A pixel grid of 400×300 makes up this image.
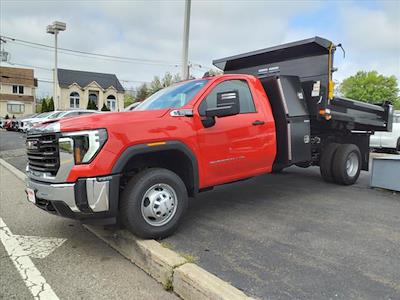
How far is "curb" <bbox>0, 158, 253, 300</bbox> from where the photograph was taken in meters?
3.07

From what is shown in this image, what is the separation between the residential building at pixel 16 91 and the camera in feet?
188

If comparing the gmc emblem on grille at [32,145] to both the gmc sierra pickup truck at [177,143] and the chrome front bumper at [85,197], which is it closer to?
the gmc sierra pickup truck at [177,143]

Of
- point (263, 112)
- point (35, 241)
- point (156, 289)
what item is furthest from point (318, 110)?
point (35, 241)

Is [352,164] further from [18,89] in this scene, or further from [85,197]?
[18,89]

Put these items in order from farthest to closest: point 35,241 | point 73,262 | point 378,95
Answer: point 378,95 < point 35,241 < point 73,262

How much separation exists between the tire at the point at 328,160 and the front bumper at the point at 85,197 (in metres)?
4.85

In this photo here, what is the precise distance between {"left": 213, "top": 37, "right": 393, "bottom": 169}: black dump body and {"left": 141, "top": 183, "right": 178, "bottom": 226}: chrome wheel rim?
2287 mm

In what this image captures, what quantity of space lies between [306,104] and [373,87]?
76.0 m

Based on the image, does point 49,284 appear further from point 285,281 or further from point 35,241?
point 285,281

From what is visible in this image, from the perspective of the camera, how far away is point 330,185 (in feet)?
24.8

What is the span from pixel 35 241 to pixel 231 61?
513 centimetres

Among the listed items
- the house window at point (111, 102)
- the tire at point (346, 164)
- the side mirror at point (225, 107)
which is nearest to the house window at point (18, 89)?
the house window at point (111, 102)

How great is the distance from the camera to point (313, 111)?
6543 mm

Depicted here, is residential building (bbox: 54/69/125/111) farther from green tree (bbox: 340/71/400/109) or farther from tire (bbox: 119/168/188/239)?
tire (bbox: 119/168/188/239)
